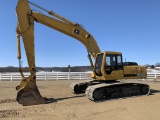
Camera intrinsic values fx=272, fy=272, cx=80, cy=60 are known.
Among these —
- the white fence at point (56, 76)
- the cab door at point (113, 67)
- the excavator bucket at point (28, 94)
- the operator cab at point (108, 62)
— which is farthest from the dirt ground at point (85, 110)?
the white fence at point (56, 76)

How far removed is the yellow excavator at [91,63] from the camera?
12.4m

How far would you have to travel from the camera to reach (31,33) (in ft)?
42.8

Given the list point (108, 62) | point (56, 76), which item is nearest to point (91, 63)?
point (108, 62)

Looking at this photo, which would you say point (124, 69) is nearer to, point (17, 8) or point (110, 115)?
point (110, 115)

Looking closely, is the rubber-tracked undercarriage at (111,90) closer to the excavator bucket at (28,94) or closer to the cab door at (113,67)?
the cab door at (113,67)

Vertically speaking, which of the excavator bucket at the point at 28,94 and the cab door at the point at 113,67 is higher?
the cab door at the point at 113,67

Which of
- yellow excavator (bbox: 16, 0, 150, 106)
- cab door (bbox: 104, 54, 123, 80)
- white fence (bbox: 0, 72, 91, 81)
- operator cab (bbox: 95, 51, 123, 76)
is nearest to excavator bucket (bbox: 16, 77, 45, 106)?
yellow excavator (bbox: 16, 0, 150, 106)

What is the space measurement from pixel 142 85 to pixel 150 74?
598 inches

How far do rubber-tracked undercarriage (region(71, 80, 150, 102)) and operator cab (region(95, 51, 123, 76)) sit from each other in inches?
28.9

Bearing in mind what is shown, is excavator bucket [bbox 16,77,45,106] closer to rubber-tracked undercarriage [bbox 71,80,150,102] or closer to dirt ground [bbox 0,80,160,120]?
dirt ground [bbox 0,80,160,120]

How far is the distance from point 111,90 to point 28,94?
4.36m

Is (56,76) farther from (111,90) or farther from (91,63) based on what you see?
(111,90)

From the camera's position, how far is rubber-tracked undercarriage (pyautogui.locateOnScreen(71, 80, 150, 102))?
1330 cm

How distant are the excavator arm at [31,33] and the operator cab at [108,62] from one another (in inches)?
25.8
